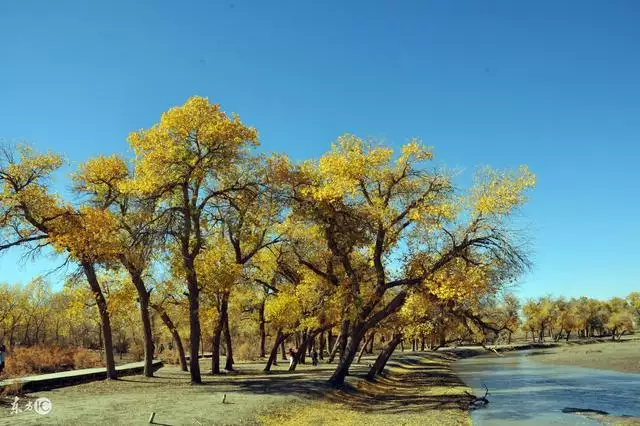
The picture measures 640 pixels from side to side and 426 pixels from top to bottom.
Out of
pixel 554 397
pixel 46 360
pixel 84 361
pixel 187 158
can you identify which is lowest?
pixel 554 397

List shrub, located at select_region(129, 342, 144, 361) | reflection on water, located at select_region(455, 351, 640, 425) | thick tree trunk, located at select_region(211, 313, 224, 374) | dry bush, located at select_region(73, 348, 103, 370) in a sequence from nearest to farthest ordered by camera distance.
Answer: reflection on water, located at select_region(455, 351, 640, 425) < thick tree trunk, located at select_region(211, 313, 224, 374) < dry bush, located at select_region(73, 348, 103, 370) < shrub, located at select_region(129, 342, 144, 361)

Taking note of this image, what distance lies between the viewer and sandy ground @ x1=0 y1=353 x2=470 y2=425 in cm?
1767

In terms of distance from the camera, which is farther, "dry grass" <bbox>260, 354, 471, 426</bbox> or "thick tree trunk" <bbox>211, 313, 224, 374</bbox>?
"thick tree trunk" <bbox>211, 313, 224, 374</bbox>

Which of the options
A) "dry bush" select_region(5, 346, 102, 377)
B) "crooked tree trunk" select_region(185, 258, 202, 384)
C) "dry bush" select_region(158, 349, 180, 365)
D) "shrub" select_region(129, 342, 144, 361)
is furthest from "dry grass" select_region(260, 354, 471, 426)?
"shrub" select_region(129, 342, 144, 361)

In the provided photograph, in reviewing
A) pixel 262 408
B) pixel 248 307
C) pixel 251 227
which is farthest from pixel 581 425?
pixel 248 307

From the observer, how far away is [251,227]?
114 ft

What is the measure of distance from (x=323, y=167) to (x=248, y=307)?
26409 millimetres

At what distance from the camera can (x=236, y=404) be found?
69.9 ft

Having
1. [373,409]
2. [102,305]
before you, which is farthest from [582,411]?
[102,305]

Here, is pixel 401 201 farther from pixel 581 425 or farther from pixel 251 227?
pixel 581 425

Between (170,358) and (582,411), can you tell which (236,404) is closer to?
(582,411)

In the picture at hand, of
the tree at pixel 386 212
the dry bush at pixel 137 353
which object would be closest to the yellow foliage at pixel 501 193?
the tree at pixel 386 212

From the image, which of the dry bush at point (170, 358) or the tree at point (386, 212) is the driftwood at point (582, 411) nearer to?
the tree at point (386, 212)

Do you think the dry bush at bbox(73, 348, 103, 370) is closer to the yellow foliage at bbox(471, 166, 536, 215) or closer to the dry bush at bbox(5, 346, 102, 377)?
the dry bush at bbox(5, 346, 102, 377)
